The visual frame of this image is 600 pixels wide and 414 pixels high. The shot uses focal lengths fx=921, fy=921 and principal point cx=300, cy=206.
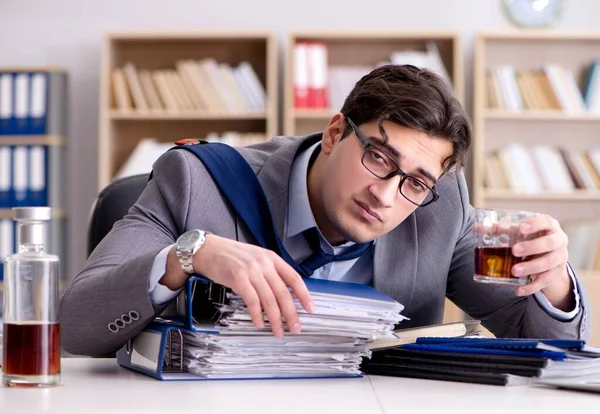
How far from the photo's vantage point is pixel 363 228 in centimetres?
156

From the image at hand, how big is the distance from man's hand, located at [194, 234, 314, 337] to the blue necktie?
0.47m

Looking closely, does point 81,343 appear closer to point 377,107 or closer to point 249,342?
point 249,342

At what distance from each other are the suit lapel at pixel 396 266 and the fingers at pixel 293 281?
534mm

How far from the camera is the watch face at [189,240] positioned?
46.8 inches

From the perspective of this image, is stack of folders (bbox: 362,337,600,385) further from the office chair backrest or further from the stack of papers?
the office chair backrest

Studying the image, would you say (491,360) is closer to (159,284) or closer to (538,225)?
(538,225)

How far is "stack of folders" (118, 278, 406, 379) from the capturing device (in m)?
1.16

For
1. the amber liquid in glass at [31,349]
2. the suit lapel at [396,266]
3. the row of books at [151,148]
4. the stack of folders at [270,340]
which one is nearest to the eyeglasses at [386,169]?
the suit lapel at [396,266]

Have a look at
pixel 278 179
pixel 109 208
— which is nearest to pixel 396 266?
pixel 278 179

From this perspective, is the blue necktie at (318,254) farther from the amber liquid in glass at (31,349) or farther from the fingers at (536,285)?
the amber liquid in glass at (31,349)

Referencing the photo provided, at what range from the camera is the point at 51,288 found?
42.3 inches

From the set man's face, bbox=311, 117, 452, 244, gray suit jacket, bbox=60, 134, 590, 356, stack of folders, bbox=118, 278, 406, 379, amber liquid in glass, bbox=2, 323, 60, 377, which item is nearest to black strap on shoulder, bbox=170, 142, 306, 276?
gray suit jacket, bbox=60, 134, 590, 356

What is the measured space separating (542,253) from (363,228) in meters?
0.30

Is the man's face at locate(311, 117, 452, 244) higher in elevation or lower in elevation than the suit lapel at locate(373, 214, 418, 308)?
higher
